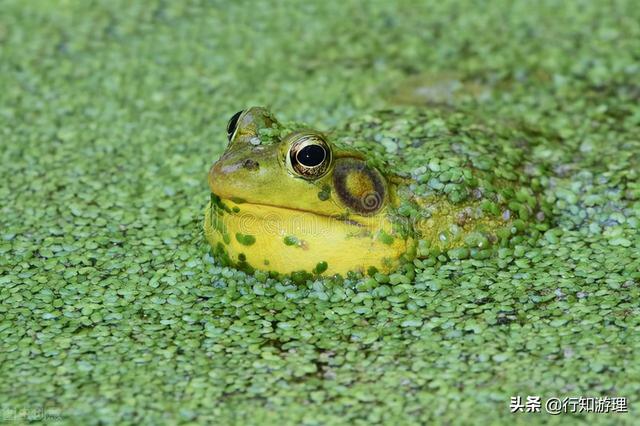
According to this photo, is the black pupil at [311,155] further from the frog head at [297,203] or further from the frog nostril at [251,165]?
the frog nostril at [251,165]

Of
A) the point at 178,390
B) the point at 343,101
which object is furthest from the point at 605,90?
the point at 178,390

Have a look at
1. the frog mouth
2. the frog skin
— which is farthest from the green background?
the frog mouth

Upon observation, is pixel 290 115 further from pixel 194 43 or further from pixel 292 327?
pixel 292 327

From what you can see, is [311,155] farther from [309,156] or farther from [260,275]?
[260,275]

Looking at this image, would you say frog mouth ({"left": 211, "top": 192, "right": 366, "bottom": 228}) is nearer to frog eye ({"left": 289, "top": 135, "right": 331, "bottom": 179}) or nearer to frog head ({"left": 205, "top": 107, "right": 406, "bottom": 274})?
frog head ({"left": 205, "top": 107, "right": 406, "bottom": 274})

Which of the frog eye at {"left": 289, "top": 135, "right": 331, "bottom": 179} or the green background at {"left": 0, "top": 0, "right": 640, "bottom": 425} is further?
the frog eye at {"left": 289, "top": 135, "right": 331, "bottom": 179}

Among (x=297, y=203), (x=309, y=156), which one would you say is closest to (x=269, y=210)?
(x=297, y=203)
